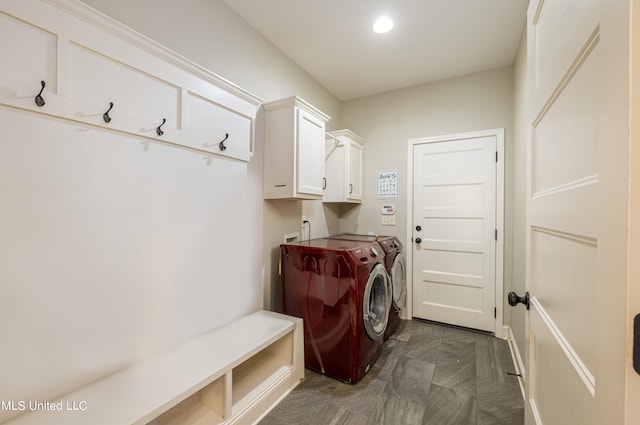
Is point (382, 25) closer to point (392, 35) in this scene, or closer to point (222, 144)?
point (392, 35)

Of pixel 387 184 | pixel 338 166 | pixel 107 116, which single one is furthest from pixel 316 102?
pixel 107 116

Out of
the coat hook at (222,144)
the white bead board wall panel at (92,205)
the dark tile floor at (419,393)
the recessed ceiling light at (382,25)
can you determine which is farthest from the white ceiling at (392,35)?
the dark tile floor at (419,393)

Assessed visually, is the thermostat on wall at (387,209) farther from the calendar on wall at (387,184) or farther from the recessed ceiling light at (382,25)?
the recessed ceiling light at (382,25)

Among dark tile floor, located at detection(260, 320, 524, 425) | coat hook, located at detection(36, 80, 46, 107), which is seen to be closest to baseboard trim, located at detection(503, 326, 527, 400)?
dark tile floor, located at detection(260, 320, 524, 425)

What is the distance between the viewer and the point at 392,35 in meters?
2.18

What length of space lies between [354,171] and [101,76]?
2.36 metres

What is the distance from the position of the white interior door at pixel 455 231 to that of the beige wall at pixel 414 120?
0.43ft

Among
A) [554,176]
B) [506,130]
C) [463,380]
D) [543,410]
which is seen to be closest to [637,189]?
[554,176]

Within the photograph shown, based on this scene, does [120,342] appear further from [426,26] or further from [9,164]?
[426,26]

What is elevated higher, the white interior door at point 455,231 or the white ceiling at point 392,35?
the white ceiling at point 392,35

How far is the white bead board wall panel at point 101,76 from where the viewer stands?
39.5 inches

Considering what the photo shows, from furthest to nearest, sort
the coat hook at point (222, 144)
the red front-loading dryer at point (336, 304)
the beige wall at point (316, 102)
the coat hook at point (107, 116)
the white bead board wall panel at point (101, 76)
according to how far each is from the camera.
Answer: the red front-loading dryer at point (336, 304), the coat hook at point (222, 144), the beige wall at point (316, 102), the coat hook at point (107, 116), the white bead board wall panel at point (101, 76)

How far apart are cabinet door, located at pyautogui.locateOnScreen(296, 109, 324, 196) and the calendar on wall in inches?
42.1

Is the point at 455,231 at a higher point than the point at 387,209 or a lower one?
lower
